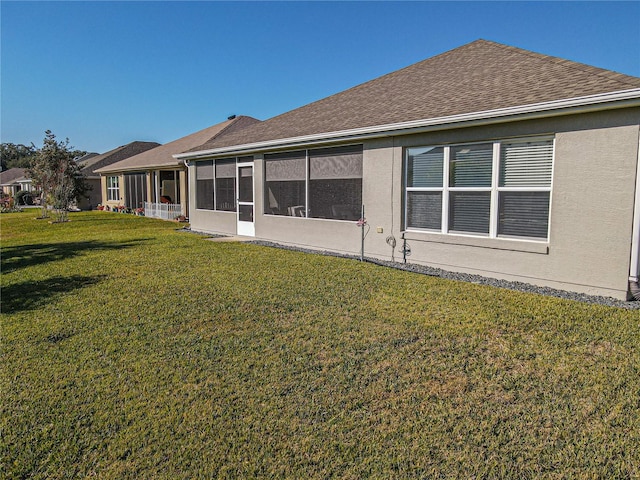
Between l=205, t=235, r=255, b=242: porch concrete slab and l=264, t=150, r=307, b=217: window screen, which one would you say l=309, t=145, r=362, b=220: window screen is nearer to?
l=264, t=150, r=307, b=217: window screen

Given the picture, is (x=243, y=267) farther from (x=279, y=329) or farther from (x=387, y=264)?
(x=279, y=329)

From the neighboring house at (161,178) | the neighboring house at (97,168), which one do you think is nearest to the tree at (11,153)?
the neighboring house at (97,168)

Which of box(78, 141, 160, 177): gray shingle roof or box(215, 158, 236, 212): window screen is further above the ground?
box(78, 141, 160, 177): gray shingle roof

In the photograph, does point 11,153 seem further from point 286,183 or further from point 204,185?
point 286,183

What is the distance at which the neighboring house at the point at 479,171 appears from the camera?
6031 mm

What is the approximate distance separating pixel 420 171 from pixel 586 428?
5.96 m

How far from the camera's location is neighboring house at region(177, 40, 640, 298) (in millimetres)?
6031

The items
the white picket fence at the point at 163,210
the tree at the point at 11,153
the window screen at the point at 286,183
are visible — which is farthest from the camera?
the tree at the point at 11,153

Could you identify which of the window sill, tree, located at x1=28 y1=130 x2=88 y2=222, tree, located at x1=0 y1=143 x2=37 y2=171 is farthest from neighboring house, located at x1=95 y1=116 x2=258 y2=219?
tree, located at x1=0 y1=143 x2=37 y2=171

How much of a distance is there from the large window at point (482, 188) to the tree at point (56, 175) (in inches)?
773

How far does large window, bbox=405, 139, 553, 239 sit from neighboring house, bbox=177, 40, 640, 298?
20 millimetres

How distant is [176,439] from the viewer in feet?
9.96

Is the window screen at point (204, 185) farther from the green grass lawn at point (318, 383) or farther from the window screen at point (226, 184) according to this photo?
the green grass lawn at point (318, 383)

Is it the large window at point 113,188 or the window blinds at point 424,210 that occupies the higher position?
the large window at point 113,188
